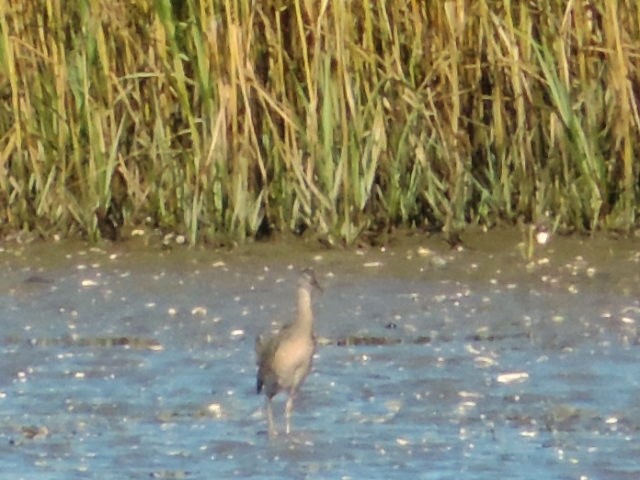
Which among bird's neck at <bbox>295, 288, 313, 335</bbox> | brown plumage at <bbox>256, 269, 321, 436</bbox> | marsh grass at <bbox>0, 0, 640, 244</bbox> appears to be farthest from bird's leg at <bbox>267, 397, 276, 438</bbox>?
marsh grass at <bbox>0, 0, 640, 244</bbox>

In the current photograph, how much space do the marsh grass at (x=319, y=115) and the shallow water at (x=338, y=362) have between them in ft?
0.58

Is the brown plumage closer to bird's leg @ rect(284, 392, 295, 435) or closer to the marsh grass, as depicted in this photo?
bird's leg @ rect(284, 392, 295, 435)

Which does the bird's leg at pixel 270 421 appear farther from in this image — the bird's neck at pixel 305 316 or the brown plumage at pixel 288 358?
the bird's neck at pixel 305 316

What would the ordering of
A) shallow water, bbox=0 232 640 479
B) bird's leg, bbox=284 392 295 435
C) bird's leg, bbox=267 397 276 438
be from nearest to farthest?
1. shallow water, bbox=0 232 640 479
2. bird's leg, bbox=267 397 276 438
3. bird's leg, bbox=284 392 295 435

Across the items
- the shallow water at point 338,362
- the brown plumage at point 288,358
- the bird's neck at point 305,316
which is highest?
the bird's neck at point 305,316

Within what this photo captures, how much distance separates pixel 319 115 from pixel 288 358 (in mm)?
2308

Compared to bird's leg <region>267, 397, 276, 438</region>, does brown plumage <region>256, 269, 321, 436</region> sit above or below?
above

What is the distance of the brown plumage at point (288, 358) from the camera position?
17.6 feet

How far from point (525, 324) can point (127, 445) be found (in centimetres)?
193

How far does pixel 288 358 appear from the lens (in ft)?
17.7

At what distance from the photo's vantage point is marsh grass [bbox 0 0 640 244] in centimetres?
752

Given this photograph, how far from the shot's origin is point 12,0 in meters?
7.95

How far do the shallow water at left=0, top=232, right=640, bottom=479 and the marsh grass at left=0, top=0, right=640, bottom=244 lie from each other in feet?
0.58

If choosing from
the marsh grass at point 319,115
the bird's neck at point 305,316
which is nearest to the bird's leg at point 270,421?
the bird's neck at point 305,316
